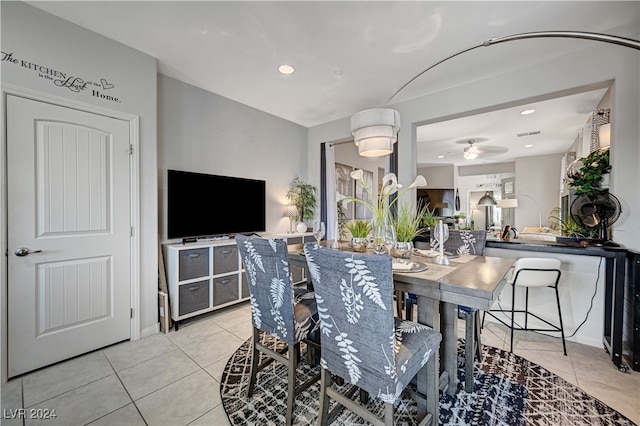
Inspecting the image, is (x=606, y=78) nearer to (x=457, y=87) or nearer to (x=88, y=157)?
(x=457, y=87)

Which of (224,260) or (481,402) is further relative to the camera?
(224,260)

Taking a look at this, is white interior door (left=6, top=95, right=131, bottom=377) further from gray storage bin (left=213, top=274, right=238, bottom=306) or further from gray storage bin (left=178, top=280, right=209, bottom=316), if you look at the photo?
gray storage bin (left=213, top=274, right=238, bottom=306)

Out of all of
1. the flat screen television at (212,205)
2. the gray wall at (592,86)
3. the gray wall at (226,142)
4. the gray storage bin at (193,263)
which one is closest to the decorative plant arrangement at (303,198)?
the gray wall at (226,142)

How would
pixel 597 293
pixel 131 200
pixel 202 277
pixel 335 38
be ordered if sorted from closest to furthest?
pixel 335 38 < pixel 597 293 < pixel 131 200 < pixel 202 277

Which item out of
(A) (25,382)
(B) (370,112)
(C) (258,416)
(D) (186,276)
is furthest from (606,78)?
(A) (25,382)

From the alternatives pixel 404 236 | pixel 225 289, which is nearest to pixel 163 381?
pixel 225 289

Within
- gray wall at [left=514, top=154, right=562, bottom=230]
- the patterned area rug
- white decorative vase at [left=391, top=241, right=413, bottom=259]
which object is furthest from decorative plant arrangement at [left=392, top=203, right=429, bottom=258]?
gray wall at [left=514, top=154, right=562, bottom=230]

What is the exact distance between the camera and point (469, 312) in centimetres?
186

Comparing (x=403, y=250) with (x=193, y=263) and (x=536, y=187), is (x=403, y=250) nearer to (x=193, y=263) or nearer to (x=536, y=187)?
(x=193, y=263)

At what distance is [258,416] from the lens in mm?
1602

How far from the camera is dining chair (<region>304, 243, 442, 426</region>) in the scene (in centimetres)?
107

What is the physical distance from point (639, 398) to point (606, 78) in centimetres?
251

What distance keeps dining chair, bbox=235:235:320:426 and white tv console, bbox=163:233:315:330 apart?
1372 mm

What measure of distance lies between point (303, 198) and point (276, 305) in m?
2.93
